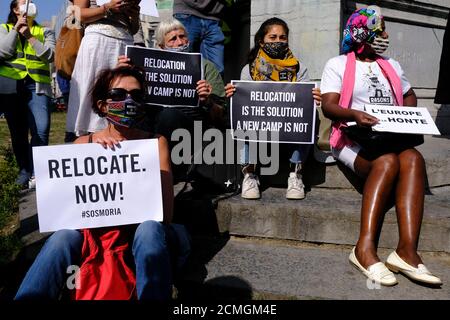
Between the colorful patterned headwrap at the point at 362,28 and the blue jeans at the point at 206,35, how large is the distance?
1.67 m

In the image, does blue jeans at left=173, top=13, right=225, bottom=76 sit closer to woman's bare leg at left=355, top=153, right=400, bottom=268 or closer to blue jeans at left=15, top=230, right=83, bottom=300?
woman's bare leg at left=355, top=153, right=400, bottom=268

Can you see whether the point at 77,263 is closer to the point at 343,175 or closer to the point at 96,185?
the point at 96,185

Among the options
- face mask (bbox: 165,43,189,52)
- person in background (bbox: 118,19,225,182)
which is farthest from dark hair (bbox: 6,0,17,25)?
face mask (bbox: 165,43,189,52)

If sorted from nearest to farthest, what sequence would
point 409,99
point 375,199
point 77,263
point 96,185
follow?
point 77,263 < point 96,185 < point 375,199 < point 409,99

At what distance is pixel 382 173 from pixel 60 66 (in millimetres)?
2762

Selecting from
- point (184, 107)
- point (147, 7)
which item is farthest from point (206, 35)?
point (184, 107)

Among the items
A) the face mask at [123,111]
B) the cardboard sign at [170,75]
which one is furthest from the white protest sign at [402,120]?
the face mask at [123,111]

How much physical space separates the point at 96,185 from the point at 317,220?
174cm

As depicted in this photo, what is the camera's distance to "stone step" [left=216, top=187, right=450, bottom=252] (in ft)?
10.5

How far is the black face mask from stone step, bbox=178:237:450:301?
1635mm

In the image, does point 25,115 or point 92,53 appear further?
point 25,115

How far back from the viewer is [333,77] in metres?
3.58

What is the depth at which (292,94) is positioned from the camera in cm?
365

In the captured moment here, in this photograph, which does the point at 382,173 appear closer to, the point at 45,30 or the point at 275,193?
the point at 275,193
